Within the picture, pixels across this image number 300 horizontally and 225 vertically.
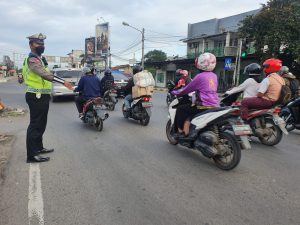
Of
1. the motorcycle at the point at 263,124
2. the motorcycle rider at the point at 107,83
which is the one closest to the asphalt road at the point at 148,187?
the motorcycle at the point at 263,124

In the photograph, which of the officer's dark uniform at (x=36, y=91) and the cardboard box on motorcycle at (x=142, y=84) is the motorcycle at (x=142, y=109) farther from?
the officer's dark uniform at (x=36, y=91)

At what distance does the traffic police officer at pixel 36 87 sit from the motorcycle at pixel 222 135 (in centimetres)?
244

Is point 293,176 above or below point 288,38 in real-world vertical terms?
below

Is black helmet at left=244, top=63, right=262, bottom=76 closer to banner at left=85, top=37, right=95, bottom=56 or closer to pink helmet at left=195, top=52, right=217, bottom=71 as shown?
pink helmet at left=195, top=52, right=217, bottom=71

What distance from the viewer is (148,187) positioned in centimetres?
413

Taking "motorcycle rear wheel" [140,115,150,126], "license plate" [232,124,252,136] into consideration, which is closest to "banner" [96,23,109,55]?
"motorcycle rear wheel" [140,115,150,126]

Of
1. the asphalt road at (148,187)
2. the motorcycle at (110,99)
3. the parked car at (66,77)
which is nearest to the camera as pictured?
the asphalt road at (148,187)

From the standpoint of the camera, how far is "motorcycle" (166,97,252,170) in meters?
4.76

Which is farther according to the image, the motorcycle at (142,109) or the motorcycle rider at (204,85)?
the motorcycle at (142,109)

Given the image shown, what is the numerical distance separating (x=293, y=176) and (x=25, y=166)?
412cm

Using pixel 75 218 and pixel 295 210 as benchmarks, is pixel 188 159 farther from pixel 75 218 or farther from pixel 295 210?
pixel 75 218

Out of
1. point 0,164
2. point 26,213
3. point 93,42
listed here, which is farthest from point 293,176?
point 93,42

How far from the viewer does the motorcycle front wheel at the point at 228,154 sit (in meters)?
4.68

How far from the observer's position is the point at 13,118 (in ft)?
32.9
